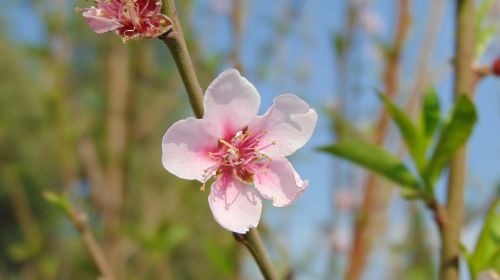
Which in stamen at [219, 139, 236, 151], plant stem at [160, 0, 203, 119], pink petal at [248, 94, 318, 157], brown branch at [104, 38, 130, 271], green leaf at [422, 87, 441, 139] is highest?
plant stem at [160, 0, 203, 119]

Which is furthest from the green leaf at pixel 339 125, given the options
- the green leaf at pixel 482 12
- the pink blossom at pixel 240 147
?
the pink blossom at pixel 240 147

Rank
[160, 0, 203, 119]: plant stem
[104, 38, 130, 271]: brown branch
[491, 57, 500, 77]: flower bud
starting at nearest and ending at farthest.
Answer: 1. [160, 0, 203, 119]: plant stem
2. [491, 57, 500, 77]: flower bud
3. [104, 38, 130, 271]: brown branch

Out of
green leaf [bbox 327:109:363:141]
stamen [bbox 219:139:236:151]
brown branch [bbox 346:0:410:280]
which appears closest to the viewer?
stamen [bbox 219:139:236:151]

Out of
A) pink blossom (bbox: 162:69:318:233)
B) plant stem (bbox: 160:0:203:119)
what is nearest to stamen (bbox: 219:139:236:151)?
pink blossom (bbox: 162:69:318:233)

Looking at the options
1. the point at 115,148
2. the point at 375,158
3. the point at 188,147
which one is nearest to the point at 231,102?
→ the point at 188,147

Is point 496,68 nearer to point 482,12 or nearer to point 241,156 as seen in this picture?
point 482,12

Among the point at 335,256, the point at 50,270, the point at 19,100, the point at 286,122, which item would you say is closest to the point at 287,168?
the point at 286,122

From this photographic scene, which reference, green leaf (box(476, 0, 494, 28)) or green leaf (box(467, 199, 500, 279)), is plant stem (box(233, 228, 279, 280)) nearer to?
green leaf (box(467, 199, 500, 279))
